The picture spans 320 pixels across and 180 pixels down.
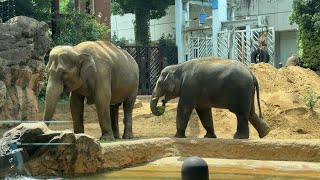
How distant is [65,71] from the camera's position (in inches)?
460

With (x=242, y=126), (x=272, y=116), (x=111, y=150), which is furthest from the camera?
(x=272, y=116)

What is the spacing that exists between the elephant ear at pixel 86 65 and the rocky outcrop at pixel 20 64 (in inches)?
123

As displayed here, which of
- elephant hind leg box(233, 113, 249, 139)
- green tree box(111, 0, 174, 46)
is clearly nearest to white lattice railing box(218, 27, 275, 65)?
green tree box(111, 0, 174, 46)

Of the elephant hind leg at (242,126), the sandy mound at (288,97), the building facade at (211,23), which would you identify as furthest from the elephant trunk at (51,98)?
the building facade at (211,23)

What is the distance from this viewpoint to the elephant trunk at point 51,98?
1100 cm

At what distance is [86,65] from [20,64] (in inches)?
134

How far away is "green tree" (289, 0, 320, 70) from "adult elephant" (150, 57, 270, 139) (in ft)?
36.2

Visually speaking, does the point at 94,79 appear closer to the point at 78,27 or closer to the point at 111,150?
the point at 111,150

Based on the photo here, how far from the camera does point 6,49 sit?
14.9 m

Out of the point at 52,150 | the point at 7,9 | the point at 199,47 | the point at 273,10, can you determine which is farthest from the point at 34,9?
the point at 52,150

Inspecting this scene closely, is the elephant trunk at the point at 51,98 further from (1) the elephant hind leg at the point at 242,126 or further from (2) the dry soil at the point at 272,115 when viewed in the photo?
(2) the dry soil at the point at 272,115

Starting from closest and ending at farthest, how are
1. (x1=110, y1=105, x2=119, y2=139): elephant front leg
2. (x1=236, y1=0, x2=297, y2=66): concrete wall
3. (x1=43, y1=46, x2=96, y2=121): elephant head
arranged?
(x1=43, y1=46, x2=96, y2=121): elephant head < (x1=110, y1=105, x2=119, y2=139): elephant front leg < (x1=236, y1=0, x2=297, y2=66): concrete wall

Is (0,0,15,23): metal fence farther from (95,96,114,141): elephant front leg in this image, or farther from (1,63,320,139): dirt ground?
(95,96,114,141): elephant front leg

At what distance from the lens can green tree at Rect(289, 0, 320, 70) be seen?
23.2 meters
